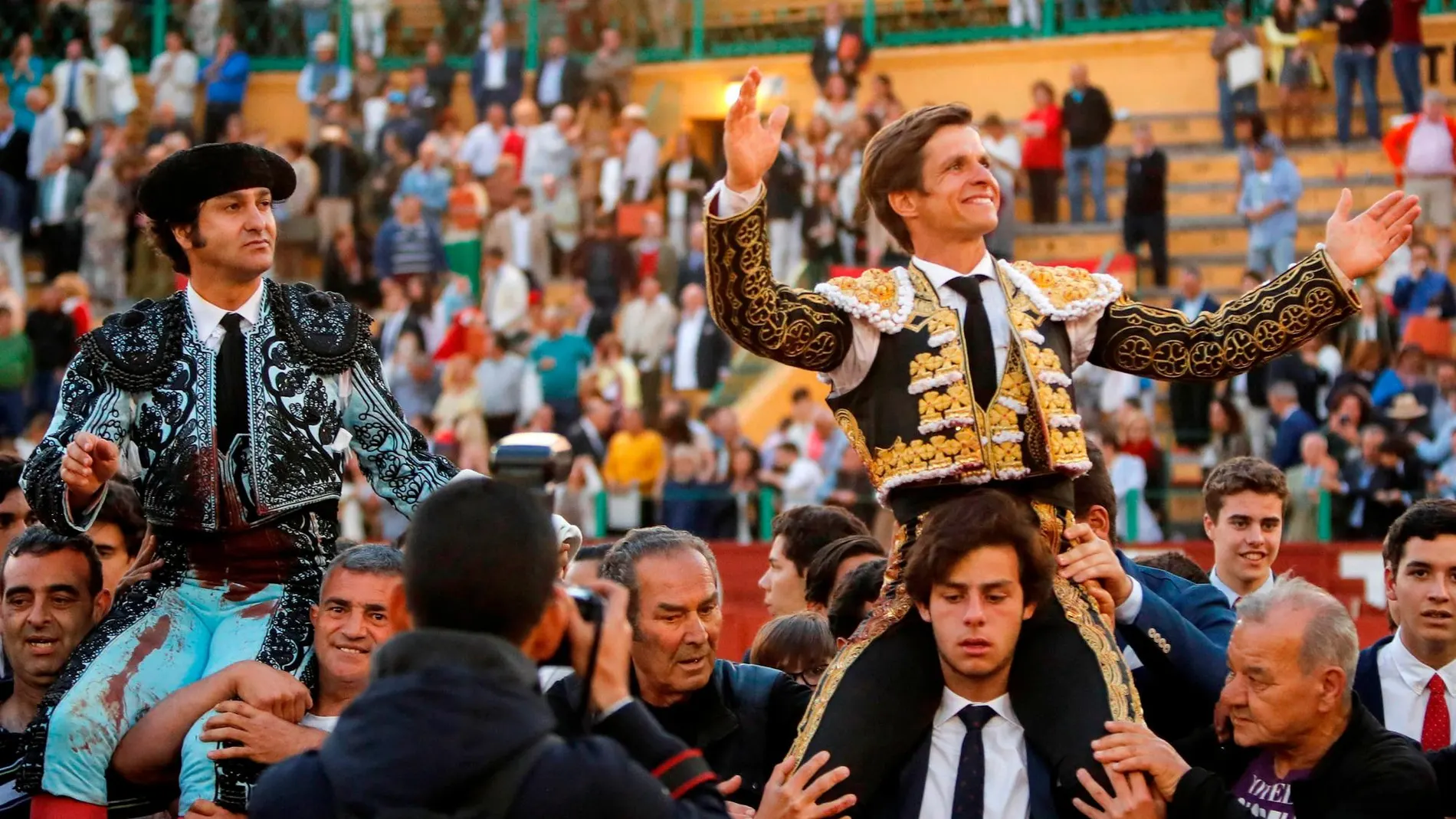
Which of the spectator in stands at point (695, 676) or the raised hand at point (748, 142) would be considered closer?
the raised hand at point (748, 142)

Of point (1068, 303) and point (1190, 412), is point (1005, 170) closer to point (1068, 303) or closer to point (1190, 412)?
point (1190, 412)

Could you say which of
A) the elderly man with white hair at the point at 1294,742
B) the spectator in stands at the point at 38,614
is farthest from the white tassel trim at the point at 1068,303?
the spectator in stands at the point at 38,614

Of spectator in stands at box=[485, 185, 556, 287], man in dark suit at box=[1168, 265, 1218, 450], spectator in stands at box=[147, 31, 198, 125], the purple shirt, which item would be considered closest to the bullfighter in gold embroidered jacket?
the purple shirt

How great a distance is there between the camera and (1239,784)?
15.6 feet

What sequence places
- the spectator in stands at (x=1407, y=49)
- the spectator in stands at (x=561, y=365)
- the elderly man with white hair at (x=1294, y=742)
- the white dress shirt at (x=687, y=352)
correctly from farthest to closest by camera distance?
the spectator in stands at (x=1407, y=49) < the white dress shirt at (x=687, y=352) < the spectator in stands at (x=561, y=365) < the elderly man with white hair at (x=1294, y=742)

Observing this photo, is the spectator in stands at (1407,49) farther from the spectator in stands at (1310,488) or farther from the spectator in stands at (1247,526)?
the spectator in stands at (1247,526)

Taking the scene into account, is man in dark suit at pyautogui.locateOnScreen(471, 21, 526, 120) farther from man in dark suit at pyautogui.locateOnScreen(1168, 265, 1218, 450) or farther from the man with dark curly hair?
the man with dark curly hair

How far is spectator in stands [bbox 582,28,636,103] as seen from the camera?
21219 mm

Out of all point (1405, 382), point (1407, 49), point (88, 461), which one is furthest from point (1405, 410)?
point (88, 461)

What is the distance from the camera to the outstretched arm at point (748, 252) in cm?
466

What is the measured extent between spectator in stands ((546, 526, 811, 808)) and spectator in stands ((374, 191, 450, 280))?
43.2 ft

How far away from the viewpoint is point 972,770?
4621 mm

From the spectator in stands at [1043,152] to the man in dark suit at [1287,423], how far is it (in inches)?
194

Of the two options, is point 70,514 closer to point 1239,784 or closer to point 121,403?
point 121,403
